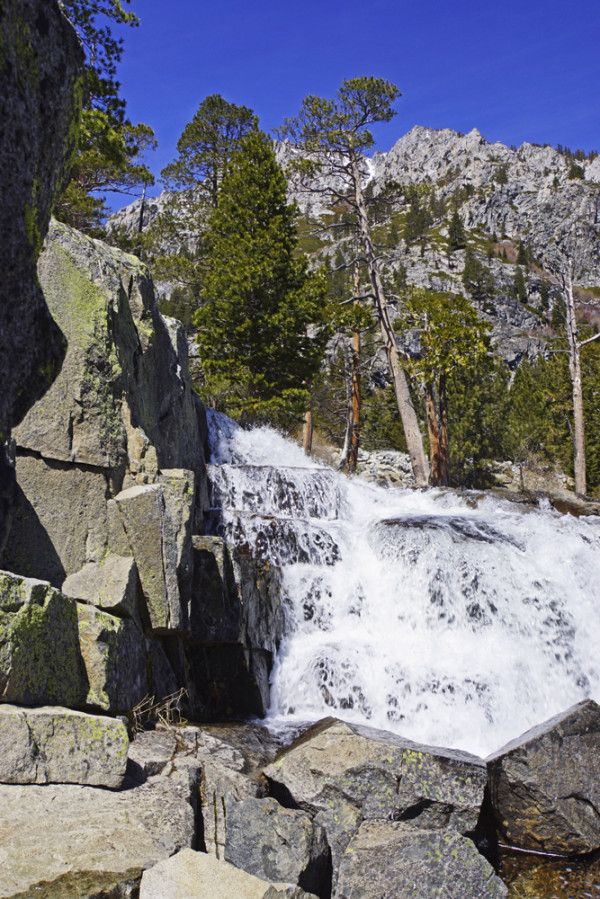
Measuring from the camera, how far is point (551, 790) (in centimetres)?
613

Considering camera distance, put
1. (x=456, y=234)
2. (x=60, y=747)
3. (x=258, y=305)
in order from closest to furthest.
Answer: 1. (x=60, y=747)
2. (x=258, y=305)
3. (x=456, y=234)

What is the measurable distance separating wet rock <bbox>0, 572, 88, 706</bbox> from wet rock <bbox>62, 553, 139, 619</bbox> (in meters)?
0.78

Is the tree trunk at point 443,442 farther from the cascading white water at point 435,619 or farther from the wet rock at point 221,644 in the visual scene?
the wet rock at point 221,644

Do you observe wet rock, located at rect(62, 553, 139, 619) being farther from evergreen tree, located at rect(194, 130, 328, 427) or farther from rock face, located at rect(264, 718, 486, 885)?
evergreen tree, located at rect(194, 130, 328, 427)

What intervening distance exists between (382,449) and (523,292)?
8469cm

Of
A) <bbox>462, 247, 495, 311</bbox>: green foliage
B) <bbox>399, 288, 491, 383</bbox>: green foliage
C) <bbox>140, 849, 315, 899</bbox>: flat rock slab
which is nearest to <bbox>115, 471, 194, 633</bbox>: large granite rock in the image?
<bbox>140, 849, 315, 899</bbox>: flat rock slab

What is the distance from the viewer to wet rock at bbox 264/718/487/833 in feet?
18.7

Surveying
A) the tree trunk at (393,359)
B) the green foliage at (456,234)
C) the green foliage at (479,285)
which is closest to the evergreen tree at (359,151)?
the tree trunk at (393,359)

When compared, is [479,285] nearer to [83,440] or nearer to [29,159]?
[83,440]

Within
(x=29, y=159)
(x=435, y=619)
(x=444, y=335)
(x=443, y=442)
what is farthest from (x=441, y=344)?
(x=29, y=159)

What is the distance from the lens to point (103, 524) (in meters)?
7.44

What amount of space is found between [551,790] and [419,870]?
2.20 metres

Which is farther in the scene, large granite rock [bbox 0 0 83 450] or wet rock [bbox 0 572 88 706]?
wet rock [bbox 0 572 88 706]

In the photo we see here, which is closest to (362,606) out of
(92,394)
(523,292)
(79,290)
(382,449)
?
(92,394)
